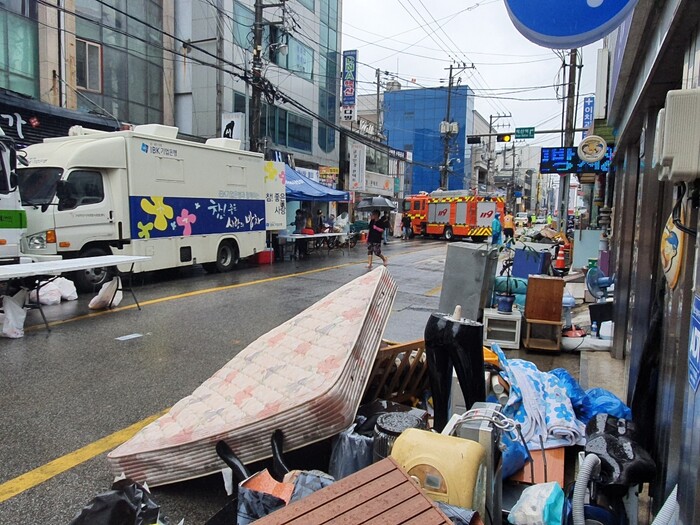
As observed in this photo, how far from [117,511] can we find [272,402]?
3.34 feet

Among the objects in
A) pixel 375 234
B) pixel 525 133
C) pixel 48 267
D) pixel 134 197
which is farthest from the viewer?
pixel 525 133

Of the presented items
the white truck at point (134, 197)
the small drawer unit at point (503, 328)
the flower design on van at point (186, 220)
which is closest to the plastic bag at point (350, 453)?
the small drawer unit at point (503, 328)

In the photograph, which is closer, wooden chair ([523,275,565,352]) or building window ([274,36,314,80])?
wooden chair ([523,275,565,352])

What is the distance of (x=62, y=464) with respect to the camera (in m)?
3.54

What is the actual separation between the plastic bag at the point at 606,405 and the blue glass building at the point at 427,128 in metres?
60.1

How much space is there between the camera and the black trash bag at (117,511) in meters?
→ 2.42

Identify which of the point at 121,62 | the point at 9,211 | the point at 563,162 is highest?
the point at 121,62

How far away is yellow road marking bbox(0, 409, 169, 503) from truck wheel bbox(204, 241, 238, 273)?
9.62 metres

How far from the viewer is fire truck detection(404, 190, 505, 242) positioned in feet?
101

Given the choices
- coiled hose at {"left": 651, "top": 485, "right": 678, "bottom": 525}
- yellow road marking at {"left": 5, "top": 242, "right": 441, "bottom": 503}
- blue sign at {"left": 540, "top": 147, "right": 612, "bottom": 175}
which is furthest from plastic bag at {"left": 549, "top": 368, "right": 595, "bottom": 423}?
blue sign at {"left": 540, "top": 147, "right": 612, "bottom": 175}

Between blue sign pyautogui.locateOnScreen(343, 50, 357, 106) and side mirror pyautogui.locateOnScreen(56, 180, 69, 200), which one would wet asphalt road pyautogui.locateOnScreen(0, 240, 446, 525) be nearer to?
side mirror pyautogui.locateOnScreen(56, 180, 69, 200)

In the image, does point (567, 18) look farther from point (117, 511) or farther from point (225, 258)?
point (225, 258)

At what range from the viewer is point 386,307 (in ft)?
13.8

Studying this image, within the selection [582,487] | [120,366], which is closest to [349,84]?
[120,366]
